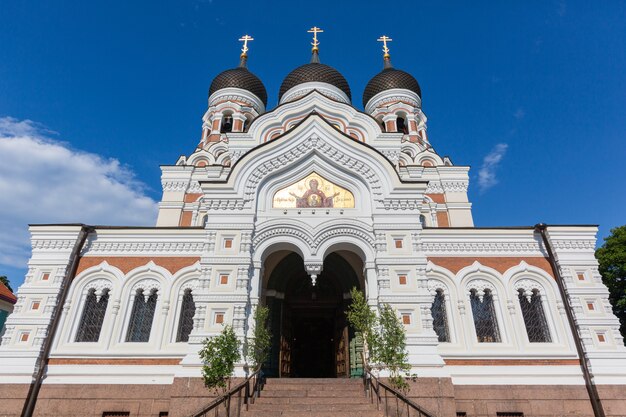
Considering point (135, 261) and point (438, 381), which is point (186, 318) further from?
point (438, 381)

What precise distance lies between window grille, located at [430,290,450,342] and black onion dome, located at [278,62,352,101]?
541 inches

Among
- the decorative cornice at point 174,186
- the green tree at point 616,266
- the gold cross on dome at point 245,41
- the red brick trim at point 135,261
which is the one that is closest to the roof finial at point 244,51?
the gold cross on dome at point 245,41

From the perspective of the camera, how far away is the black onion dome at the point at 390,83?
22.9 metres

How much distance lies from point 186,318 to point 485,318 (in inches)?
353

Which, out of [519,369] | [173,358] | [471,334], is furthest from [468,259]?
[173,358]

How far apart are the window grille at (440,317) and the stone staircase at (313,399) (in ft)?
9.56

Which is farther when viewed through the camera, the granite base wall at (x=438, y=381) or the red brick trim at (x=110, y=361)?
the red brick trim at (x=110, y=361)

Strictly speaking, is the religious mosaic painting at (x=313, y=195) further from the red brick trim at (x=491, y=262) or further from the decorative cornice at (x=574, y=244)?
the decorative cornice at (x=574, y=244)

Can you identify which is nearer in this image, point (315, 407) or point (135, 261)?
point (315, 407)

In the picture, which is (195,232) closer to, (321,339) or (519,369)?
(321,339)

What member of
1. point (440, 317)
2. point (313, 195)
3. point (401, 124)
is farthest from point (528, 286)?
point (401, 124)

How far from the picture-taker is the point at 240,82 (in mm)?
22500

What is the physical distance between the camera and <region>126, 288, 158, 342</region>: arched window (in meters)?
11.1

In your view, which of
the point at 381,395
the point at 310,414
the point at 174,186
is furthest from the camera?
the point at 174,186
